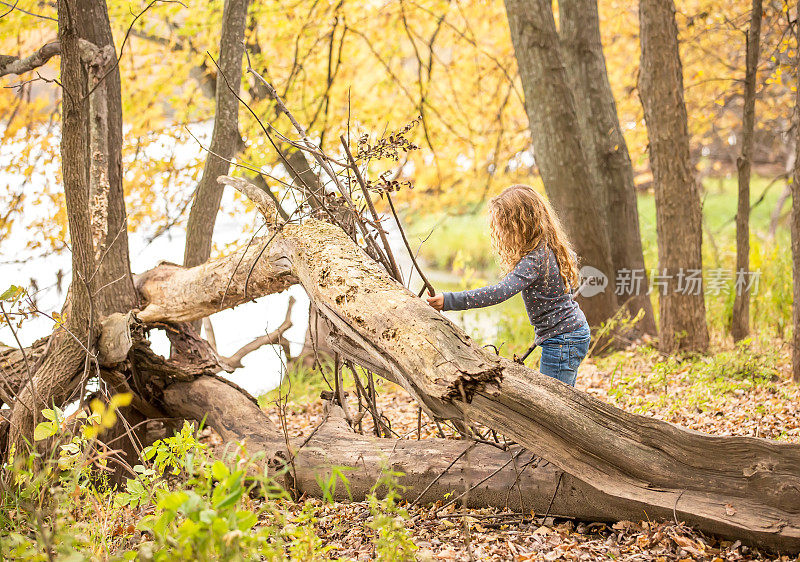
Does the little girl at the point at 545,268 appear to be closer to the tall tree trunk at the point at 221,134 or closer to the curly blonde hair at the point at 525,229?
the curly blonde hair at the point at 525,229

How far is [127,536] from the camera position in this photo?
2.41 meters

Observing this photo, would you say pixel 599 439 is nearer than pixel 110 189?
Yes

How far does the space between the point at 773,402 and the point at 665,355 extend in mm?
1628

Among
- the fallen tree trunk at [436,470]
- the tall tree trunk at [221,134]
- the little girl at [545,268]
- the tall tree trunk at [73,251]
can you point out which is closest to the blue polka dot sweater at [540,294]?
the little girl at [545,268]

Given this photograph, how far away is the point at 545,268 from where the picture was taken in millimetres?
3119

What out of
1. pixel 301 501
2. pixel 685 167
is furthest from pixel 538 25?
pixel 301 501

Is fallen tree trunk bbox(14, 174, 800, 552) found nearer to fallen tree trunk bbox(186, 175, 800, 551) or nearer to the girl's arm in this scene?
fallen tree trunk bbox(186, 175, 800, 551)

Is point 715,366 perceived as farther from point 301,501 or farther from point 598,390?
point 301,501

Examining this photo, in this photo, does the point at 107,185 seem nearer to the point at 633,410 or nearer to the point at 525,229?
the point at 525,229

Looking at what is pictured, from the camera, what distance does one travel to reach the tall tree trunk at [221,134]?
4609 mm

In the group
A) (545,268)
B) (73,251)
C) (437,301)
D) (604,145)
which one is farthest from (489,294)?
(604,145)

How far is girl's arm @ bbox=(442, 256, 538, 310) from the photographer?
2896 mm

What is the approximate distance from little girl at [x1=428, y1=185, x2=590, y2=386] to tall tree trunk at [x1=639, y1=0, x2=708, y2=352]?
2744 mm

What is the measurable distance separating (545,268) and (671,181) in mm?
3030
